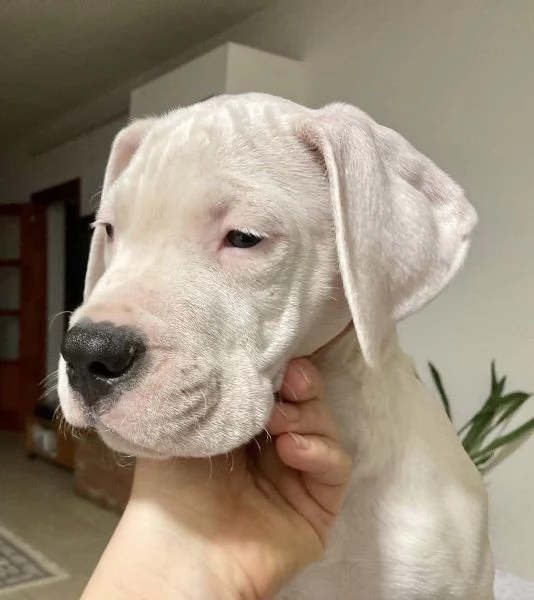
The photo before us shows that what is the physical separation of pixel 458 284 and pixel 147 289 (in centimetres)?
176

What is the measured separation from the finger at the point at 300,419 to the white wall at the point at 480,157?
4.63 ft

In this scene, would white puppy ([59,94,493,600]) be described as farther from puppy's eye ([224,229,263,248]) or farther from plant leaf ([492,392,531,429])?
plant leaf ([492,392,531,429])

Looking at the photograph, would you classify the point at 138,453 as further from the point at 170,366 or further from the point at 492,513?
the point at 492,513

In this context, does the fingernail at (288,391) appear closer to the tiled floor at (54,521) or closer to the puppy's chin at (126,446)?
the puppy's chin at (126,446)

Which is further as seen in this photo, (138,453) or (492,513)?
(492,513)

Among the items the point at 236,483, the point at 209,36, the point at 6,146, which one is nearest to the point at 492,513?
the point at 236,483

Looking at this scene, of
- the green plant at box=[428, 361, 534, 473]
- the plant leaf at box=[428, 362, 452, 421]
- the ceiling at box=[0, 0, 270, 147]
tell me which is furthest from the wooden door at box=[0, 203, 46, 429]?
the green plant at box=[428, 361, 534, 473]

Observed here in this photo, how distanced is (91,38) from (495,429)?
9.55ft

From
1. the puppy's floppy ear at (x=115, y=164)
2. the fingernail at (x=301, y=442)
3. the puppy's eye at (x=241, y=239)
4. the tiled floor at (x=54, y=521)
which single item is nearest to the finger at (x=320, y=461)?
the fingernail at (x=301, y=442)

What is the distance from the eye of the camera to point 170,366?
69 centimetres

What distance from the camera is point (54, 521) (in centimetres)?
327

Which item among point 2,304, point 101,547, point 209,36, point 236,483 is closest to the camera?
point 236,483

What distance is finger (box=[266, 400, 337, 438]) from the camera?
0.82 m

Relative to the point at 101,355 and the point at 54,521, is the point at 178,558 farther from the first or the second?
the point at 54,521
